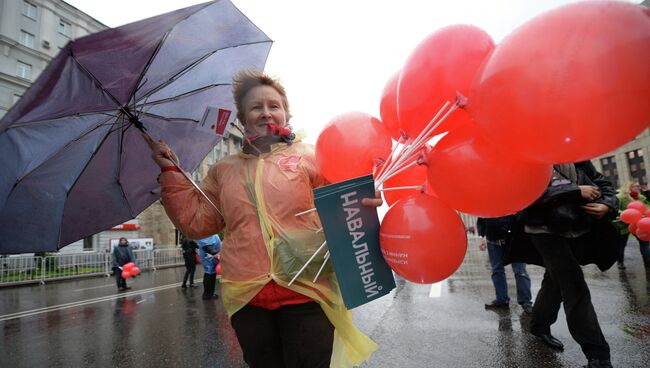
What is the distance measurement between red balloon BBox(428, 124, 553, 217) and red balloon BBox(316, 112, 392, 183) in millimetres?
375

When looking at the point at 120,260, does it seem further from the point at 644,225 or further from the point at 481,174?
the point at 644,225

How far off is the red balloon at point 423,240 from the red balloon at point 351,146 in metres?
0.33

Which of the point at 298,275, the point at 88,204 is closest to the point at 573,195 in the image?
the point at 298,275

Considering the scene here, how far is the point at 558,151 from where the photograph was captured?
103 cm

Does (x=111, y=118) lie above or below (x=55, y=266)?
above

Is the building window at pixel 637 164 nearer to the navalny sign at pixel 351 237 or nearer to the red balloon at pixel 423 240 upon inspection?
the red balloon at pixel 423 240

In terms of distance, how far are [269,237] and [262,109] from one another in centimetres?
66

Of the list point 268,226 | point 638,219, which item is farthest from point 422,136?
point 638,219

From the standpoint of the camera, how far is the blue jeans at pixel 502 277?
4.53m

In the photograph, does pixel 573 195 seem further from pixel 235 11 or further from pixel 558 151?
pixel 235 11

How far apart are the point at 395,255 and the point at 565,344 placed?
9.79 feet

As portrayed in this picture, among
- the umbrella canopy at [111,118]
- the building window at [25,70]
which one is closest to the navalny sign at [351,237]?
the umbrella canopy at [111,118]

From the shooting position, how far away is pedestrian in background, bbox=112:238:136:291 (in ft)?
34.0

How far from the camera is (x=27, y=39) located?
998 inches
